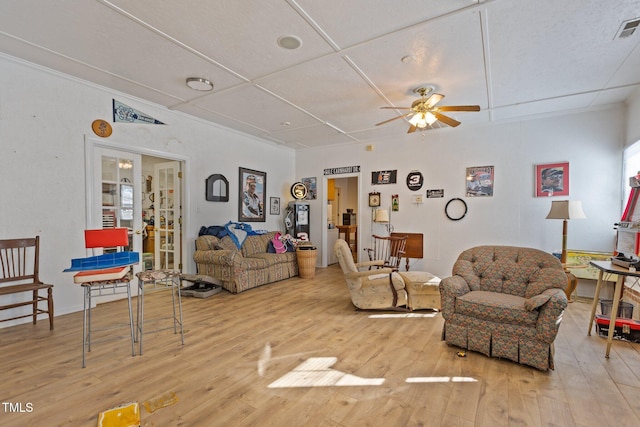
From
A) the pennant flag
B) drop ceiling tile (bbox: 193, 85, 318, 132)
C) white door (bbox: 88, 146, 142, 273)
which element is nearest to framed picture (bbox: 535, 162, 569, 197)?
drop ceiling tile (bbox: 193, 85, 318, 132)

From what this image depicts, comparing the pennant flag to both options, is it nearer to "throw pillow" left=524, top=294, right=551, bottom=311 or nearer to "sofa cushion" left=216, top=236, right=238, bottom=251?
"sofa cushion" left=216, top=236, right=238, bottom=251

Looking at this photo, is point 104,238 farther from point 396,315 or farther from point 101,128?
point 396,315

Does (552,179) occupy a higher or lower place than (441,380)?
higher

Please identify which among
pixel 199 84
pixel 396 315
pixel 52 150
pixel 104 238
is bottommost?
pixel 396 315

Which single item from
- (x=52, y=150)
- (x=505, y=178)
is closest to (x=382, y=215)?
(x=505, y=178)

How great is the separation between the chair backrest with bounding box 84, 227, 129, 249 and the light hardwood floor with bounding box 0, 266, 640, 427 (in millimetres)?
968

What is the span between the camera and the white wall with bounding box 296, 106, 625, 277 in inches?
174

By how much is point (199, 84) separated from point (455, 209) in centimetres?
480

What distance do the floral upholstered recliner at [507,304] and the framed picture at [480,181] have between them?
8.33 ft

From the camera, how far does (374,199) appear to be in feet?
20.9

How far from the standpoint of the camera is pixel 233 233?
534 centimetres

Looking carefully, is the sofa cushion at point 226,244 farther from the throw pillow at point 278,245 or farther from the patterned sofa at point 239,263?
the throw pillow at point 278,245

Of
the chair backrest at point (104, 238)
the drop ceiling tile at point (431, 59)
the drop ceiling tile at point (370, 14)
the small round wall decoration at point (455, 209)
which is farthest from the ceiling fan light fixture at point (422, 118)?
the chair backrest at point (104, 238)

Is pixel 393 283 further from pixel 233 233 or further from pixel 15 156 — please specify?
pixel 15 156
